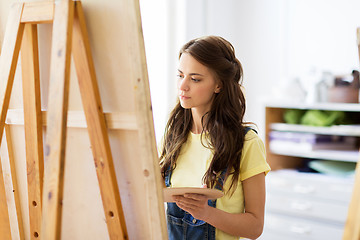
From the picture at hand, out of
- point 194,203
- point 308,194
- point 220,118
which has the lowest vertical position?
point 308,194

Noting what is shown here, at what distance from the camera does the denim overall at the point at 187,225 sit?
5.20 feet

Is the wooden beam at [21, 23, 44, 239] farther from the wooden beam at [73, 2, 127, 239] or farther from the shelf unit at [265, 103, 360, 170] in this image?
the shelf unit at [265, 103, 360, 170]

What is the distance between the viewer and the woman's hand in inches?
52.8

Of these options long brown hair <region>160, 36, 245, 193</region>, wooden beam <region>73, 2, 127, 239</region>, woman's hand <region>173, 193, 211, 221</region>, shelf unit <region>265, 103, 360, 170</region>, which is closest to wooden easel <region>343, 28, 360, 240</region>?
woman's hand <region>173, 193, 211, 221</region>

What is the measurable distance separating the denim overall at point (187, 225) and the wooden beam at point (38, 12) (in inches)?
27.1

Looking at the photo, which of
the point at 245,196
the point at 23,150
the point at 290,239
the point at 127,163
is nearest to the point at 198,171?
the point at 245,196

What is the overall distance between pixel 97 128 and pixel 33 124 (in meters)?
0.30

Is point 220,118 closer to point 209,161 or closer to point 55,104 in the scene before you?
point 209,161

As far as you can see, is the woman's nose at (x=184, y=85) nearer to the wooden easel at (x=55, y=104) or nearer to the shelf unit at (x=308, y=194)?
the wooden easel at (x=55, y=104)

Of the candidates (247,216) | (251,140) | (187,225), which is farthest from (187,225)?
(251,140)

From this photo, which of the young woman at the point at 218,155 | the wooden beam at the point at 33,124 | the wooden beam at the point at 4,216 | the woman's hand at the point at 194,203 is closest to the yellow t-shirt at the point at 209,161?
the young woman at the point at 218,155

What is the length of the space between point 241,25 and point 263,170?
2.47 metres

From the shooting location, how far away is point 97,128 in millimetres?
1346

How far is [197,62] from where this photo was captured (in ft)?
5.17
